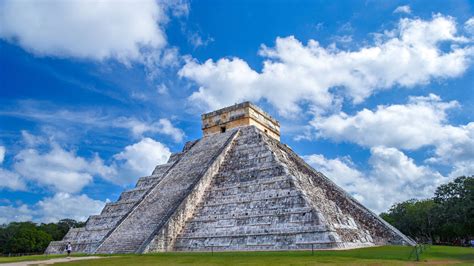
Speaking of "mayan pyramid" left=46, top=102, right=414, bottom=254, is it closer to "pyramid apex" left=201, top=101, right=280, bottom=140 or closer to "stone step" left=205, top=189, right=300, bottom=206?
"stone step" left=205, top=189, right=300, bottom=206

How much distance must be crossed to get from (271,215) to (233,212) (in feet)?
5.03

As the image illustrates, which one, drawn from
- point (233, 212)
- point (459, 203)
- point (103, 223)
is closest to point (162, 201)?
point (103, 223)

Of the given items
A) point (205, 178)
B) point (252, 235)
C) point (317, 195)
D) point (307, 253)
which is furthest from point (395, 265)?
point (205, 178)

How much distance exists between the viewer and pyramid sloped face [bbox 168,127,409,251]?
12.2 meters

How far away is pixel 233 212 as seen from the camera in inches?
548

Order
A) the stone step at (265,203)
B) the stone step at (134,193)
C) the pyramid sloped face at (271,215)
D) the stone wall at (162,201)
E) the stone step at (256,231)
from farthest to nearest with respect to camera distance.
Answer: the stone step at (134,193) < the stone wall at (162,201) < the stone step at (265,203) < the pyramid sloped face at (271,215) < the stone step at (256,231)

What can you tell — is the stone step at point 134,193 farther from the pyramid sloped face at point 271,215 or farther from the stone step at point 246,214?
the stone step at point 246,214

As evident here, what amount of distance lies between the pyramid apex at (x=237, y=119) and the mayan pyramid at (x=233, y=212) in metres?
1.34

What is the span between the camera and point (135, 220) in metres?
15.7

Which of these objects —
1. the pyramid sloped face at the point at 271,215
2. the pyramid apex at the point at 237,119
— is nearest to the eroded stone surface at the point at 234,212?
the pyramid sloped face at the point at 271,215

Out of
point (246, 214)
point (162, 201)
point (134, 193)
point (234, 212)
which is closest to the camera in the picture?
point (246, 214)

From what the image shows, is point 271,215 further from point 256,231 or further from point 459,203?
point 459,203

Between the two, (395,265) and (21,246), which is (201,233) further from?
(21,246)

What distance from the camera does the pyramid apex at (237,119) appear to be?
2130 cm
